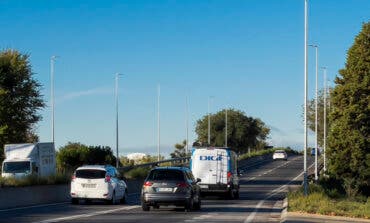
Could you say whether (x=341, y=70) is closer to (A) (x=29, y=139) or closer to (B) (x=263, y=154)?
(A) (x=29, y=139)

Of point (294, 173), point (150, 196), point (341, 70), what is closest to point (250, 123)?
point (294, 173)

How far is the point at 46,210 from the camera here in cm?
3008

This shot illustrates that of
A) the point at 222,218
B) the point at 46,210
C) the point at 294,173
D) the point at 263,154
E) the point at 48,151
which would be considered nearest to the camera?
the point at 222,218

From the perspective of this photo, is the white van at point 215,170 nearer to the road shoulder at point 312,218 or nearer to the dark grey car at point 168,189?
the dark grey car at point 168,189

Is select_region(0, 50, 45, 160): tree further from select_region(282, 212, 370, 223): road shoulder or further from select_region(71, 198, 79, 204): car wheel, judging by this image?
select_region(282, 212, 370, 223): road shoulder

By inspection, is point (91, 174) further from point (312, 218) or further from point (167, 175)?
point (312, 218)

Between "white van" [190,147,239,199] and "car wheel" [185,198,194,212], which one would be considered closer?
"car wheel" [185,198,194,212]

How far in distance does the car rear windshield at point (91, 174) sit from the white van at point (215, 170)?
7460mm

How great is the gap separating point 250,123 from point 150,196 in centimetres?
10148

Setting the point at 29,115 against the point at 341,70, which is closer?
the point at 341,70

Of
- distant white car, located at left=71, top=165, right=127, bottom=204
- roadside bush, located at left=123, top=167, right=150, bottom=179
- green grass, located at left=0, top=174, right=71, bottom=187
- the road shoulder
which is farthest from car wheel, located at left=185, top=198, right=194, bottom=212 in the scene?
roadside bush, located at left=123, top=167, right=150, bottom=179

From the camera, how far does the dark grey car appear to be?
3028 cm

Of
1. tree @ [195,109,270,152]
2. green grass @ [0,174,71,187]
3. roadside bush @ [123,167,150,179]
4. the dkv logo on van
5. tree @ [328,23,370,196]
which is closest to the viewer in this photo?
green grass @ [0,174,71,187]

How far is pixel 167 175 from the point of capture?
101 feet
